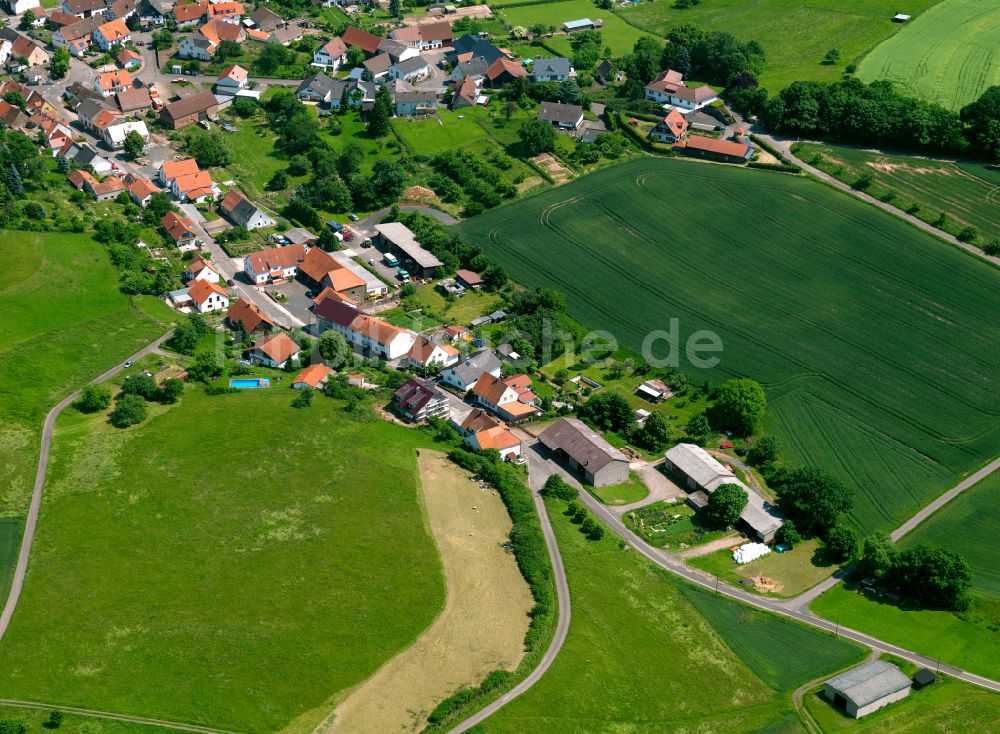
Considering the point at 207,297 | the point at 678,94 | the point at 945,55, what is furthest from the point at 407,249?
the point at 945,55

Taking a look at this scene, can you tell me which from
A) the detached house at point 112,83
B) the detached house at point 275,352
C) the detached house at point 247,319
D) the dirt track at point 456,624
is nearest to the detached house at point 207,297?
the detached house at point 247,319

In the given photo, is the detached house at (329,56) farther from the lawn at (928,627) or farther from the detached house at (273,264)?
the lawn at (928,627)

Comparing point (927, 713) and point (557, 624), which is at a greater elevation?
point (927, 713)

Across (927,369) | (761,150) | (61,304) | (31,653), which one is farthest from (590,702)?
(761,150)

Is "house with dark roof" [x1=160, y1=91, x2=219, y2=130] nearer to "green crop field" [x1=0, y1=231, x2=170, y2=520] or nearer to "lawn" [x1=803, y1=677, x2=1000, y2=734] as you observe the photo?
"green crop field" [x1=0, y1=231, x2=170, y2=520]

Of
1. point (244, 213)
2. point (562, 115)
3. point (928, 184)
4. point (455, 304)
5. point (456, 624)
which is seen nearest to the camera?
point (456, 624)

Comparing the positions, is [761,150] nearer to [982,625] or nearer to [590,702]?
[982,625]

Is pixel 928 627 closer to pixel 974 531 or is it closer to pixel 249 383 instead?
pixel 974 531

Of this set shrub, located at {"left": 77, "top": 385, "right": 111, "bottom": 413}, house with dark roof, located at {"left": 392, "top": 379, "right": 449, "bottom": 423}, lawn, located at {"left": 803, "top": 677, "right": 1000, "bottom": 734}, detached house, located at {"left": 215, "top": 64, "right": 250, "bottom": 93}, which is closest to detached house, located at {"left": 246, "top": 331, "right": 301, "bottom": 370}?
house with dark roof, located at {"left": 392, "top": 379, "right": 449, "bottom": 423}
